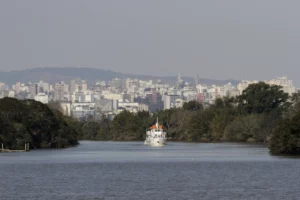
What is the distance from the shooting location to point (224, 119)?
143m

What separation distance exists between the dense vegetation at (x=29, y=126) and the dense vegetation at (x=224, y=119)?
945 inches

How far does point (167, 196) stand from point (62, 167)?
71.8 ft

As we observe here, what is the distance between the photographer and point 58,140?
4328 inches

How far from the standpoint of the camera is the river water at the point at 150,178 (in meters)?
47.1

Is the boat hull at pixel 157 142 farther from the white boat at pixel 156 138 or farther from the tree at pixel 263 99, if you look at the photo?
the tree at pixel 263 99

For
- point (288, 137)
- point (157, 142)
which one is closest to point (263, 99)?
point (157, 142)

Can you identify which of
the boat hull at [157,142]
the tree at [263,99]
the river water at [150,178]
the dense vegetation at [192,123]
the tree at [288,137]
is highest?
the tree at [263,99]

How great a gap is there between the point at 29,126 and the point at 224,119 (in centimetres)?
4637

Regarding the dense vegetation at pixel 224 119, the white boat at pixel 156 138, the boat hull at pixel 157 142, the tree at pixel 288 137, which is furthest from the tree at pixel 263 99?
the tree at pixel 288 137

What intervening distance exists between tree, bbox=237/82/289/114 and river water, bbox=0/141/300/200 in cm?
6471

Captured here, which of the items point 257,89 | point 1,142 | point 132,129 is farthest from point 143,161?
point 132,129

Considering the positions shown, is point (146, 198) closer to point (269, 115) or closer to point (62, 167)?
point (62, 167)

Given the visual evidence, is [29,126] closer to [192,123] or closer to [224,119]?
[224,119]

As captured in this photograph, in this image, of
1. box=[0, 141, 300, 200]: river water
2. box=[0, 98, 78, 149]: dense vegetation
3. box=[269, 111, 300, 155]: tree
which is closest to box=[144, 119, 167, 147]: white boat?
box=[0, 98, 78, 149]: dense vegetation
